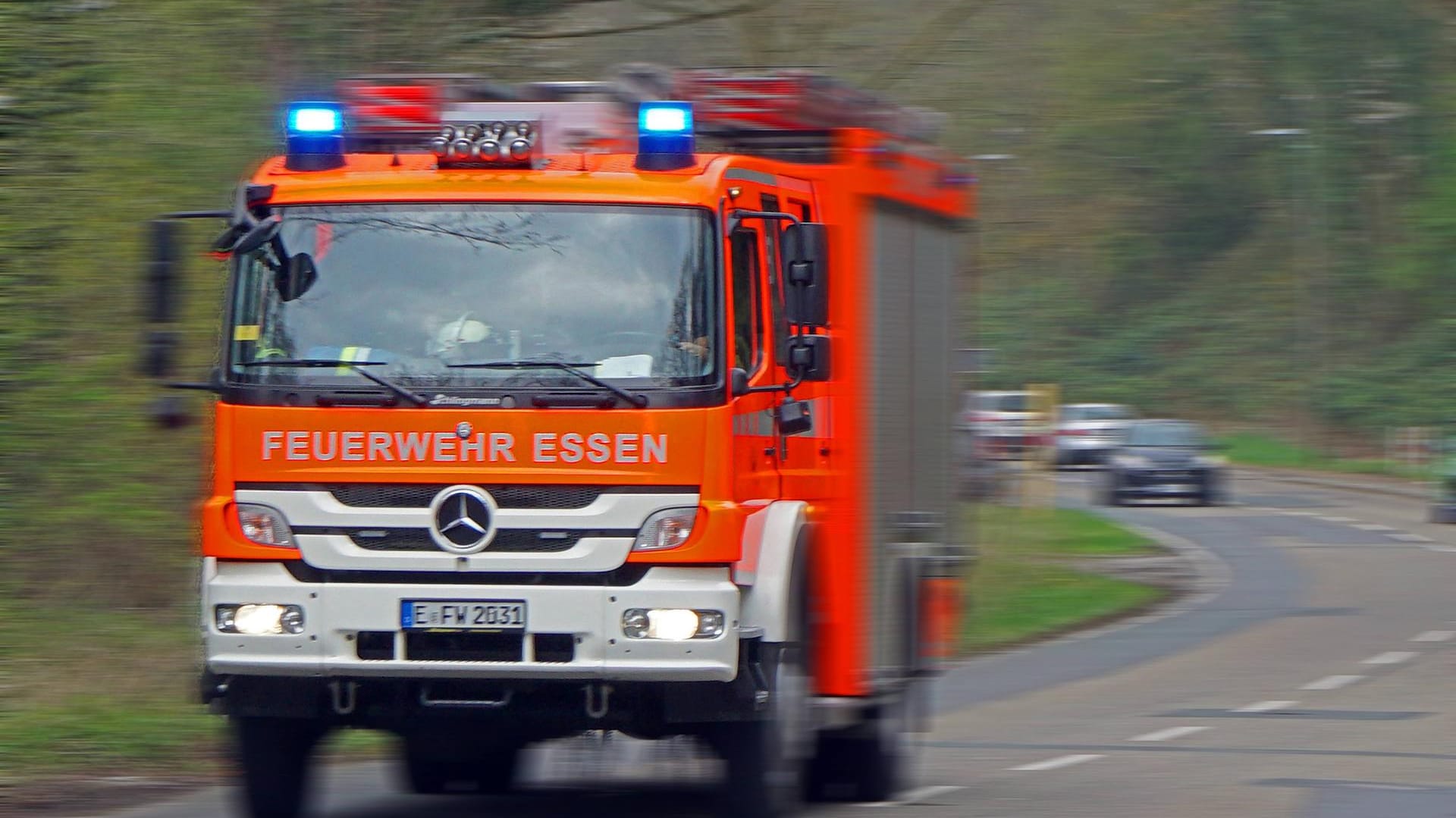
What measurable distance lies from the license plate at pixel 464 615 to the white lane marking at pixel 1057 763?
438 centimetres

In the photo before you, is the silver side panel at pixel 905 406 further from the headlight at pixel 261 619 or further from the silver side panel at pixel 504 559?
the headlight at pixel 261 619

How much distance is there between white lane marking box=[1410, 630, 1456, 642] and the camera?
Result: 20.5 metres

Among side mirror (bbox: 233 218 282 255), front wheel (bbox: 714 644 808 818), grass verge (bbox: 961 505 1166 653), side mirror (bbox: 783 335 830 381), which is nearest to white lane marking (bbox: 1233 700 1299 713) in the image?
grass verge (bbox: 961 505 1166 653)

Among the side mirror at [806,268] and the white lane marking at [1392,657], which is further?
the white lane marking at [1392,657]

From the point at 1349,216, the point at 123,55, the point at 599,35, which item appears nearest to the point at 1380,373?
the point at 1349,216

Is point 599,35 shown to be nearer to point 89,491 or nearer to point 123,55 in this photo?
point 123,55

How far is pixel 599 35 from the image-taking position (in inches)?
725

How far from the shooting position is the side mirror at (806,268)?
342 inches

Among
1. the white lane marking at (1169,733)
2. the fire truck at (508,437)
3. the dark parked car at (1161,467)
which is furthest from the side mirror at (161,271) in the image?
the dark parked car at (1161,467)

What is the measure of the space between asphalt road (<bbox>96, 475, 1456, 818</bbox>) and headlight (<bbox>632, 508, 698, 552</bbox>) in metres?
1.39

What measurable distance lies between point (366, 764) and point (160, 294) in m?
4.52

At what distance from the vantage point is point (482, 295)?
855 cm

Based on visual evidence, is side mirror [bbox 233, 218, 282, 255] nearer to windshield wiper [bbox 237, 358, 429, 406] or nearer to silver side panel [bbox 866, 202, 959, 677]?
windshield wiper [bbox 237, 358, 429, 406]

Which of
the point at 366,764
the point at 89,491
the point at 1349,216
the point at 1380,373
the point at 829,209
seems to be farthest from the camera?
the point at 1349,216
